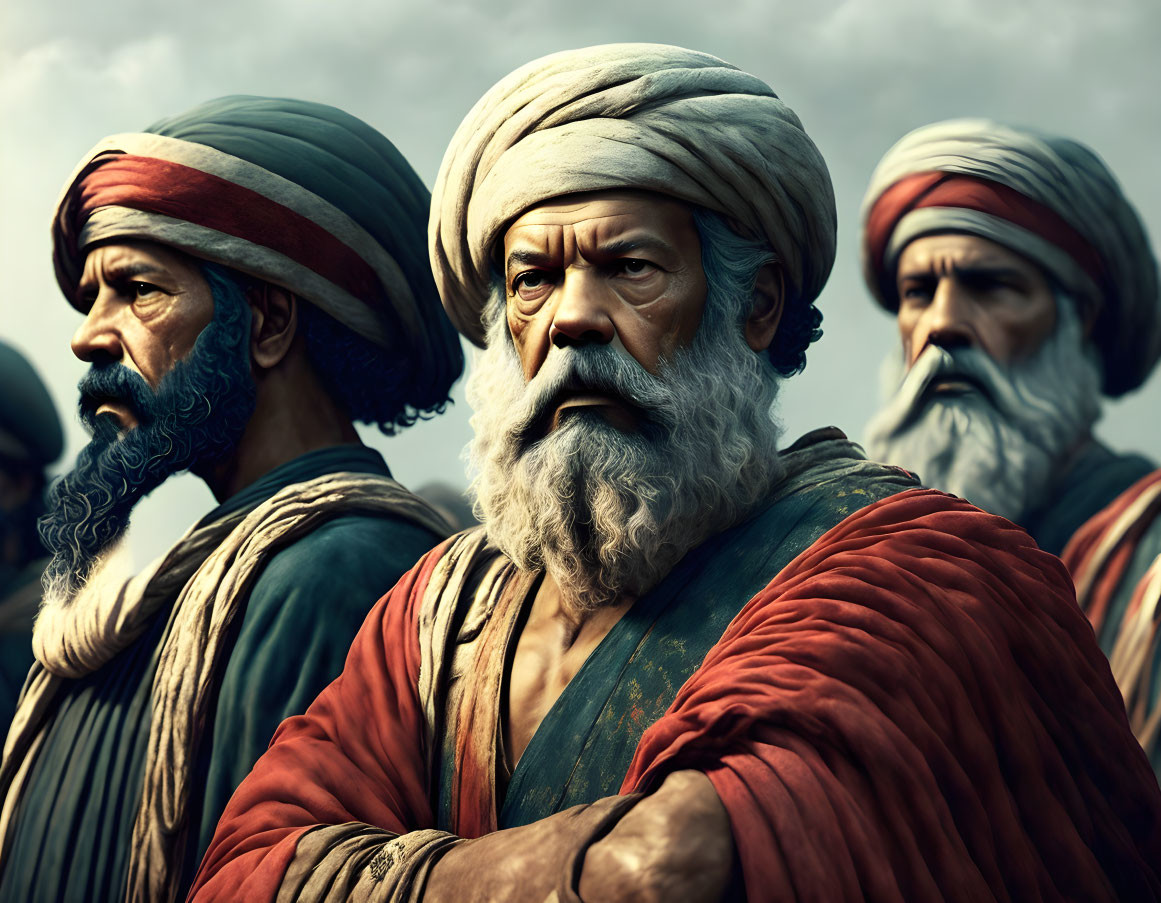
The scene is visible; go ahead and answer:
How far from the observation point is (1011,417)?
582cm

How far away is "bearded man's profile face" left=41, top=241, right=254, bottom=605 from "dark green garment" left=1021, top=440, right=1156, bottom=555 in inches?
117

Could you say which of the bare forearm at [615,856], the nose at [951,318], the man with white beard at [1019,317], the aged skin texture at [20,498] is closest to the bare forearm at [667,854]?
the bare forearm at [615,856]

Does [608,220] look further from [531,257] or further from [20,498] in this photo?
[20,498]

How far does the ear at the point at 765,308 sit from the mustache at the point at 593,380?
0.30 metres

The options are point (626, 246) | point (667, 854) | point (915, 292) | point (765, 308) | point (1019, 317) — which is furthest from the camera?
point (915, 292)

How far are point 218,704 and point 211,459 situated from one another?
2.60 ft

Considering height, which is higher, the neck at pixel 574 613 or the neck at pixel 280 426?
the neck at pixel 280 426

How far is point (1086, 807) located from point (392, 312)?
238cm

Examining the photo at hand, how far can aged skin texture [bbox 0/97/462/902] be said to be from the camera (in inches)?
143

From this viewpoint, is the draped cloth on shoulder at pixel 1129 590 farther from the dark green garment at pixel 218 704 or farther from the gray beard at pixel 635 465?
the dark green garment at pixel 218 704

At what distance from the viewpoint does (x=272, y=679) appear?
3.58 meters

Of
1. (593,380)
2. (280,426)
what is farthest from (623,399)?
(280,426)

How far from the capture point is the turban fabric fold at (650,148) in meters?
3.01

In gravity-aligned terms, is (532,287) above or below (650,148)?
below
